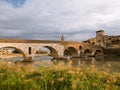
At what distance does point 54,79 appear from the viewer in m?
9.27

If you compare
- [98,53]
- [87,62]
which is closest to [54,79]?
[87,62]

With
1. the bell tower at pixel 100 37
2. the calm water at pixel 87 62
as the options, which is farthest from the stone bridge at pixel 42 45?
the bell tower at pixel 100 37

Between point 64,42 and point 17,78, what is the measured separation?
48332 mm

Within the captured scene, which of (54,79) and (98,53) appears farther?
(98,53)

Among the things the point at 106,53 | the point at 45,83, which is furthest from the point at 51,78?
the point at 106,53

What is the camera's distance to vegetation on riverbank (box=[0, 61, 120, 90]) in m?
8.67

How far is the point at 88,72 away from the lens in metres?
10.3

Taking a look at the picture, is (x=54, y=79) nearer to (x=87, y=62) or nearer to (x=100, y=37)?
(x=87, y=62)

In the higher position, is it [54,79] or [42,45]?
[42,45]

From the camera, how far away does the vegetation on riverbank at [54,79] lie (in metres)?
8.67

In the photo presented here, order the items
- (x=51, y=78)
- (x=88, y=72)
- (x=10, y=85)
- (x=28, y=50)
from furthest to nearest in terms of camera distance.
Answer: (x=28, y=50)
(x=88, y=72)
(x=51, y=78)
(x=10, y=85)

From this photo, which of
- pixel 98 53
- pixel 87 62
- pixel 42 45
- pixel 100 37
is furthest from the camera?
pixel 100 37

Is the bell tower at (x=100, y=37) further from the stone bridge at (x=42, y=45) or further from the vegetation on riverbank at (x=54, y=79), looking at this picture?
the vegetation on riverbank at (x=54, y=79)

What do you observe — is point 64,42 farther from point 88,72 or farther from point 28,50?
point 88,72
